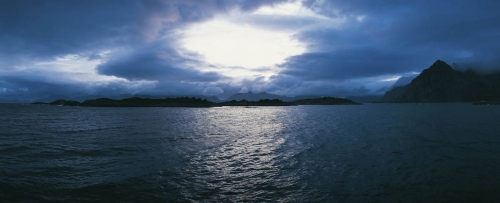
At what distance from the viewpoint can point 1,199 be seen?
43.7 feet

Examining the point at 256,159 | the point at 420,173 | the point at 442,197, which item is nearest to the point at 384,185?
the point at 442,197

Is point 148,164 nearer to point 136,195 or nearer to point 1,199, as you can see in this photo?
point 136,195

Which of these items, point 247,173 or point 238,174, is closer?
point 238,174

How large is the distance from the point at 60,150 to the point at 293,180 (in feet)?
82.3

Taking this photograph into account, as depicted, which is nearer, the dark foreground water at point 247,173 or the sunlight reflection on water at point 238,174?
the dark foreground water at point 247,173

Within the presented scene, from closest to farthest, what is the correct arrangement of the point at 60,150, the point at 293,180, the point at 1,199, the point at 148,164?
the point at 1,199, the point at 293,180, the point at 148,164, the point at 60,150

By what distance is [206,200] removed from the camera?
13422 millimetres

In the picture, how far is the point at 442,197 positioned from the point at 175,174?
1692 centimetres

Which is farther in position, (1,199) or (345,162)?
(345,162)

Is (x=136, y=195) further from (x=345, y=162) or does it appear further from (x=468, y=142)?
(x=468, y=142)

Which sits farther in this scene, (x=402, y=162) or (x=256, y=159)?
(x=256, y=159)

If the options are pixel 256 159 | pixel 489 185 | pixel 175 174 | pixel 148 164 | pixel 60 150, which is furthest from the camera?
pixel 60 150

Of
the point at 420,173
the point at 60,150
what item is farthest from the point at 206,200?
the point at 60,150

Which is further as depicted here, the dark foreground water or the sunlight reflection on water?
the sunlight reflection on water
